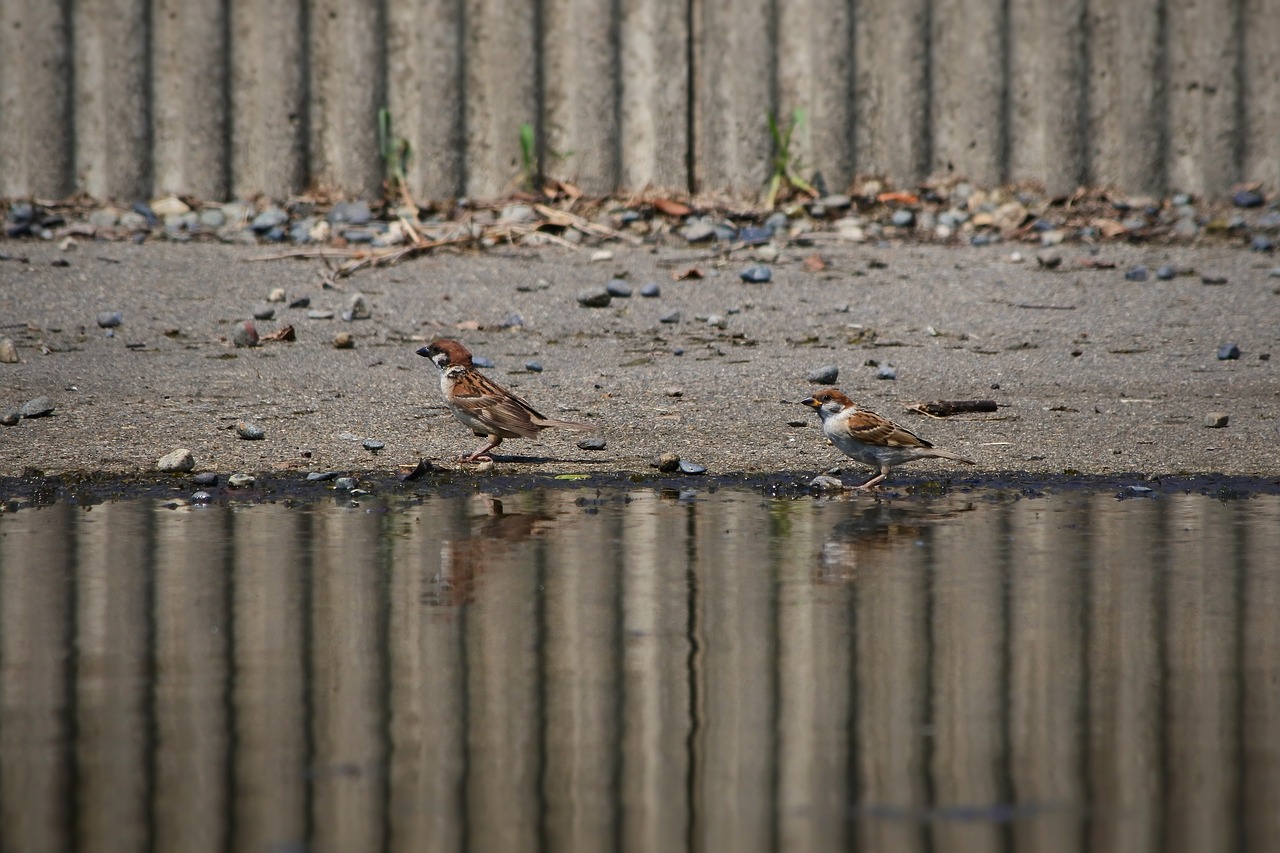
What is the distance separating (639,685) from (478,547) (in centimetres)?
184

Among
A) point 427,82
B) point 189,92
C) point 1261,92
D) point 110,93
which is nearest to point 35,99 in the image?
point 110,93

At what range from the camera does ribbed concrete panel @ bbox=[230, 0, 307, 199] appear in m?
11.0

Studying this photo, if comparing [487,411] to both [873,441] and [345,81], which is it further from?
[345,81]

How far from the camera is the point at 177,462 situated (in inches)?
272

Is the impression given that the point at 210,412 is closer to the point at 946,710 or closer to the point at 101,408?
the point at 101,408

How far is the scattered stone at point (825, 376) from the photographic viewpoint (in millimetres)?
8586

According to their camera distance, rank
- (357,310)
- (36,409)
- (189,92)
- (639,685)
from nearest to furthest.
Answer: (639,685) → (36,409) → (357,310) → (189,92)

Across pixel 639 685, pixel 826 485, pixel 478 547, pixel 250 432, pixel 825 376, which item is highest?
pixel 825 376

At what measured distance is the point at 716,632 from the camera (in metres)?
4.18

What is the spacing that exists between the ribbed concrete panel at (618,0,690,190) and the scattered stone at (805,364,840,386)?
10.6 ft

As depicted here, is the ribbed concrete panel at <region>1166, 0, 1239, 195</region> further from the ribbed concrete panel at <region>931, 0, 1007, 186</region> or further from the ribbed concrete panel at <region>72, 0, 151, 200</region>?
the ribbed concrete panel at <region>72, 0, 151, 200</region>

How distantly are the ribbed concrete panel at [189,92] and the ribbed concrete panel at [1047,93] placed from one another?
18.0 ft

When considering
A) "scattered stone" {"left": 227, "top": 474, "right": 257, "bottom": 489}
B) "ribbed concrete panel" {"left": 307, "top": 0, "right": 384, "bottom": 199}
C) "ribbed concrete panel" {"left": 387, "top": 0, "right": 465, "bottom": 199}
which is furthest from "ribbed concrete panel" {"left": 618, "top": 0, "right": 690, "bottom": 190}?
"scattered stone" {"left": 227, "top": 474, "right": 257, "bottom": 489}

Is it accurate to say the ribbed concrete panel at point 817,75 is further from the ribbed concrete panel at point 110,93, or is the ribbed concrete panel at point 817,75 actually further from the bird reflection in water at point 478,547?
the bird reflection in water at point 478,547
